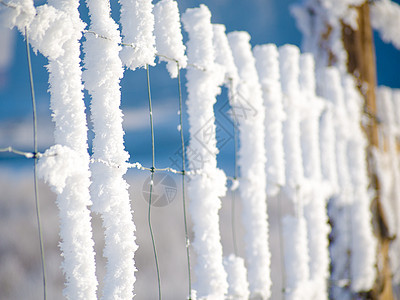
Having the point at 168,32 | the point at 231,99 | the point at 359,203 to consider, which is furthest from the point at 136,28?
the point at 359,203

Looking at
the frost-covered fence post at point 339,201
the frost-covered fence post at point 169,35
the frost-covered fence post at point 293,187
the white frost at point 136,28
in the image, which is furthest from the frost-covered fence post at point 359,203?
the white frost at point 136,28

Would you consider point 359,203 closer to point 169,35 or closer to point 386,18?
point 386,18

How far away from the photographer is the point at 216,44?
3.66 feet

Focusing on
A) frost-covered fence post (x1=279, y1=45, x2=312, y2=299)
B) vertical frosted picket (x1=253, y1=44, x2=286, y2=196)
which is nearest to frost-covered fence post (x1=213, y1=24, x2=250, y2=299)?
vertical frosted picket (x1=253, y1=44, x2=286, y2=196)

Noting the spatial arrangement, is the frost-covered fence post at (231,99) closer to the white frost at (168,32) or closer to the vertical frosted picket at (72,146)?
the white frost at (168,32)

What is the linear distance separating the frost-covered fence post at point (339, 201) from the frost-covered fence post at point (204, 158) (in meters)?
0.83

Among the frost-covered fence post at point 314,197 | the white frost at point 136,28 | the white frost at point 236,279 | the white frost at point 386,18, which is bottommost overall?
the white frost at point 236,279

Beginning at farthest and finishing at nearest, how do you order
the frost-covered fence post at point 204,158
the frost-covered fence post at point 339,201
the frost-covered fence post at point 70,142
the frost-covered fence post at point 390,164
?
the frost-covered fence post at point 390,164 → the frost-covered fence post at point 339,201 → the frost-covered fence post at point 204,158 → the frost-covered fence post at point 70,142

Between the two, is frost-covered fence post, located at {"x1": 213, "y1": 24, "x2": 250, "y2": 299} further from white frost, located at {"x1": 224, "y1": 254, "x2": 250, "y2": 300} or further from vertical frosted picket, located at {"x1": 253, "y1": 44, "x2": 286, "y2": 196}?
vertical frosted picket, located at {"x1": 253, "y1": 44, "x2": 286, "y2": 196}

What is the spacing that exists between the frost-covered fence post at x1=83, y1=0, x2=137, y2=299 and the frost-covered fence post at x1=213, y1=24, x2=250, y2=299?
351 mm

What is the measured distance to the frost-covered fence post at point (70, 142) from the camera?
0.65 meters

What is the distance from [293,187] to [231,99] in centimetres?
43

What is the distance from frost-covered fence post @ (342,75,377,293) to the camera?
166 centimetres

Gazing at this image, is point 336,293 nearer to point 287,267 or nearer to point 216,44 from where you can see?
point 287,267
